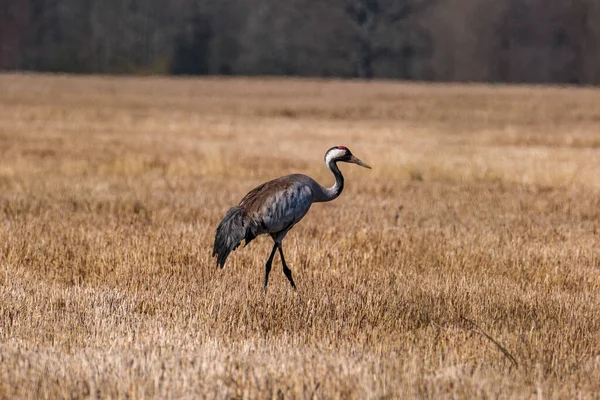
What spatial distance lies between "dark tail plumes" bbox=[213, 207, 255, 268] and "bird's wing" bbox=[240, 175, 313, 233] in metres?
0.10

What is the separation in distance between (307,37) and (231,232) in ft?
189

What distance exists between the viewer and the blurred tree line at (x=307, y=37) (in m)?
62.4

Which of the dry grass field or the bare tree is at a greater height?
the bare tree

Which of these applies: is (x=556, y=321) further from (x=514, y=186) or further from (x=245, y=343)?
(x=514, y=186)

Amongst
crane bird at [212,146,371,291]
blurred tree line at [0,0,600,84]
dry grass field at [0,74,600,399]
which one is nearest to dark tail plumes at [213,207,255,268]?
crane bird at [212,146,371,291]


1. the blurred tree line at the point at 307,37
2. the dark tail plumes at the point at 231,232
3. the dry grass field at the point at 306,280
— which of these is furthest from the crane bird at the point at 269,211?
the blurred tree line at the point at 307,37

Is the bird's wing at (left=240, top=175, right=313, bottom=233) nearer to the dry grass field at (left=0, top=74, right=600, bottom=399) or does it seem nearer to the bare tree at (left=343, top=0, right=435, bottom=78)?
the dry grass field at (left=0, top=74, right=600, bottom=399)

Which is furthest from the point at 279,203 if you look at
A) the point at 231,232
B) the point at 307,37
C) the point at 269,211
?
the point at 307,37

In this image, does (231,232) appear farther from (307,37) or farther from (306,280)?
(307,37)

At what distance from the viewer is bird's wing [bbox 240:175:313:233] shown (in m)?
8.84

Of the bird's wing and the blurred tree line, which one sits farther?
the blurred tree line

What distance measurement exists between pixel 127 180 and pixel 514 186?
6832mm

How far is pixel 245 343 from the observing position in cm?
638

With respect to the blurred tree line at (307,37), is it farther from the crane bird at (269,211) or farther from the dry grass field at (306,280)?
the crane bird at (269,211)
